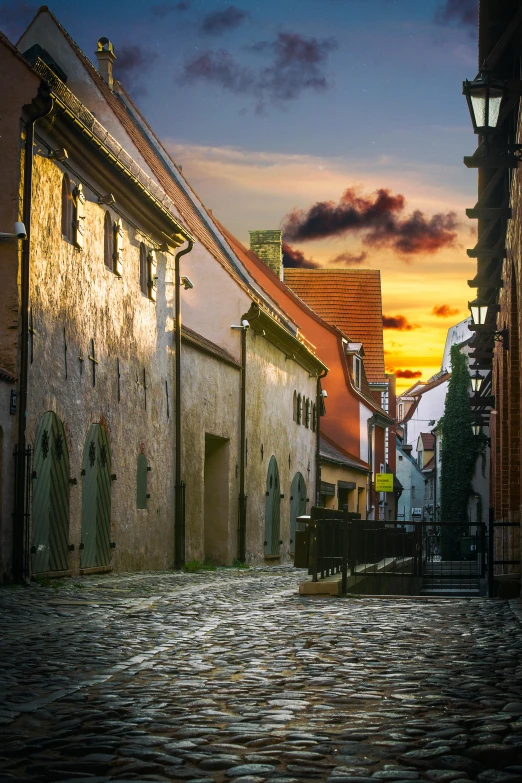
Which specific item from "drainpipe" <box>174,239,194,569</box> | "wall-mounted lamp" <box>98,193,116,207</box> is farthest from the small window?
"wall-mounted lamp" <box>98,193,116,207</box>

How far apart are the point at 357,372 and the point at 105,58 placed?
24.6m

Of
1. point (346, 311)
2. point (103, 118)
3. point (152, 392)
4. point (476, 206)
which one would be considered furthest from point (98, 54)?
point (346, 311)

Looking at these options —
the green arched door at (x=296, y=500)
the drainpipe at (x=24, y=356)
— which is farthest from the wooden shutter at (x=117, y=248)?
the green arched door at (x=296, y=500)

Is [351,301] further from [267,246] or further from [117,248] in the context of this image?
[117,248]

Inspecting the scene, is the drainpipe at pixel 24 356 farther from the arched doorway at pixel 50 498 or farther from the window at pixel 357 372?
the window at pixel 357 372

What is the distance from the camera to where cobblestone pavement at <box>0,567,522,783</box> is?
4.69 meters

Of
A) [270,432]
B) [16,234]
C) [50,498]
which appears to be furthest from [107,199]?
[270,432]

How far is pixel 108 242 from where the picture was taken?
18.5 m

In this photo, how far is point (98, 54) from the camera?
2738 centimetres

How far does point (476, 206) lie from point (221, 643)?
10723 millimetres

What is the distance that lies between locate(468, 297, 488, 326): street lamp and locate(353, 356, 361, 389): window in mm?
27282

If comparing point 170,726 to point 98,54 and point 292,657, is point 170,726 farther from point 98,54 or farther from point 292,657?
point 98,54

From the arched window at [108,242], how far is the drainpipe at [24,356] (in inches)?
140

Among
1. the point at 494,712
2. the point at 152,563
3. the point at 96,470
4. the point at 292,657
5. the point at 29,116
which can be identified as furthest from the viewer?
the point at 152,563
